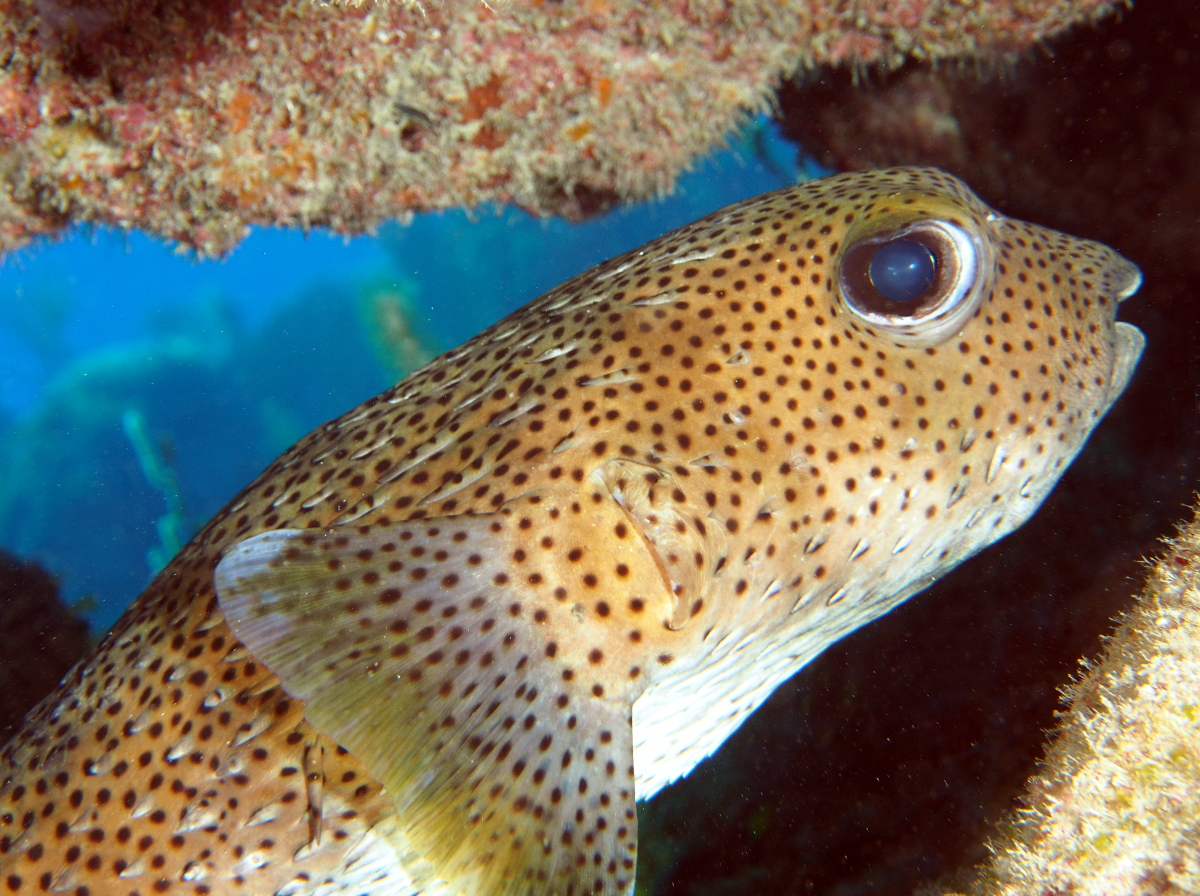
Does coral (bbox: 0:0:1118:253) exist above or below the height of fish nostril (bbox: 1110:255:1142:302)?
above

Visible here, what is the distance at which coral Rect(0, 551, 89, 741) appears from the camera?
5141mm

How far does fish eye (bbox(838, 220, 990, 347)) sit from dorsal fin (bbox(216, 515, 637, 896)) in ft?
4.58

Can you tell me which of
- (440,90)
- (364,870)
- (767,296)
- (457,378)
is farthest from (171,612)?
(440,90)

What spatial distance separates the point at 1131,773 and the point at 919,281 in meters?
1.47

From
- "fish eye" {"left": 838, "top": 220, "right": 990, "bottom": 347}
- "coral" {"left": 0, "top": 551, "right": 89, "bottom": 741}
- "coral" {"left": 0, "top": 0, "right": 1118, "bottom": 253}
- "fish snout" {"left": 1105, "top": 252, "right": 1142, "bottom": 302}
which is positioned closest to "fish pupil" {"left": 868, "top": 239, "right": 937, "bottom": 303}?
"fish eye" {"left": 838, "top": 220, "right": 990, "bottom": 347}

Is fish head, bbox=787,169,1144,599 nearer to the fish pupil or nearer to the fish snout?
the fish pupil

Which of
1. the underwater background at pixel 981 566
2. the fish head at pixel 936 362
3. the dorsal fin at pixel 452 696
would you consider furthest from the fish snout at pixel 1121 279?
the dorsal fin at pixel 452 696

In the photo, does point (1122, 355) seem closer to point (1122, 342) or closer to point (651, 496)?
point (1122, 342)

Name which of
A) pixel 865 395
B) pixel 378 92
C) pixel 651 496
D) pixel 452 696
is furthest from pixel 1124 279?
pixel 378 92

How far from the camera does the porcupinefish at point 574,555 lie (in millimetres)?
1674

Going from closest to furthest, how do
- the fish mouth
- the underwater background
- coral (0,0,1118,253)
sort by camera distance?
the fish mouth
coral (0,0,1118,253)
the underwater background

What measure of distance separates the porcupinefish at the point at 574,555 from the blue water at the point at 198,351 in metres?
18.1

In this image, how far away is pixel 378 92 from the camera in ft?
10.2

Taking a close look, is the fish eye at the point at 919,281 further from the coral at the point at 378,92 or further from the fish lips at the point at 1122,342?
the coral at the point at 378,92
